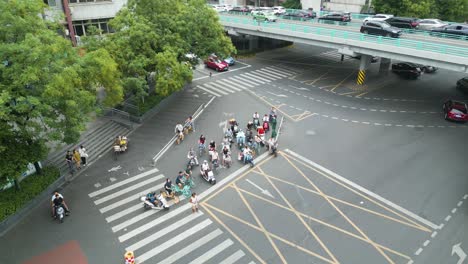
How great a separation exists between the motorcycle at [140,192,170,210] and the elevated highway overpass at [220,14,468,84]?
25.9 metres

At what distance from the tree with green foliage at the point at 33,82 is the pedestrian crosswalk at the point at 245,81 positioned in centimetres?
1840

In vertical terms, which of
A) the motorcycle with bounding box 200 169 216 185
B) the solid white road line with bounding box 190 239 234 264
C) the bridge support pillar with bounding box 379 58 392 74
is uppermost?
the bridge support pillar with bounding box 379 58 392 74

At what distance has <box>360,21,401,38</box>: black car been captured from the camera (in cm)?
3366

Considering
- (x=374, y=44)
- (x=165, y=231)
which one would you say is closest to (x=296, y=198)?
(x=165, y=231)

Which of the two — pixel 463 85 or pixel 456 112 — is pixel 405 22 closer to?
pixel 463 85

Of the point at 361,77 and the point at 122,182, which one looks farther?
the point at 361,77

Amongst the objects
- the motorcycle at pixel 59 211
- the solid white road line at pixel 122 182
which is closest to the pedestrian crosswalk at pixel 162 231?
the solid white road line at pixel 122 182

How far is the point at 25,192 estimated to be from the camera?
19094mm

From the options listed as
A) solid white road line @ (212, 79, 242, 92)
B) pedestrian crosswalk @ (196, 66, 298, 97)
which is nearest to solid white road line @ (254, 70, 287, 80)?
pedestrian crosswalk @ (196, 66, 298, 97)

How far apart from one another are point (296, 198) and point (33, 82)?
1562 centimetres

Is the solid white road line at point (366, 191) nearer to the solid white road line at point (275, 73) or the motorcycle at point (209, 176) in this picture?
the motorcycle at point (209, 176)

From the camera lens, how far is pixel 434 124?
2917 cm

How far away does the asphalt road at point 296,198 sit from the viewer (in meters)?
16.3

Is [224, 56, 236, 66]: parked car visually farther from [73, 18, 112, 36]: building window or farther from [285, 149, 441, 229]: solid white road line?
[285, 149, 441, 229]: solid white road line
